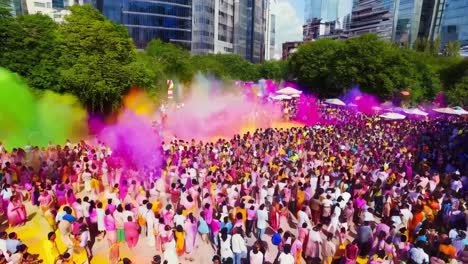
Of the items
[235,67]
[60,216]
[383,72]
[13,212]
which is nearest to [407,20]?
[235,67]

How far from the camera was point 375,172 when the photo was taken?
11562 mm

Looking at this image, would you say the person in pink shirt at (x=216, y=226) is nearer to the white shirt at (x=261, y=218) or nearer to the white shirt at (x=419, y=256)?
the white shirt at (x=261, y=218)

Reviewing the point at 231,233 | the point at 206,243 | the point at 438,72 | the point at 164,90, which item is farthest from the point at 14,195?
the point at 438,72

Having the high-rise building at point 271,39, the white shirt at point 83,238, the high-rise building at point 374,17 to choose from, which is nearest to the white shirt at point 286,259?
the white shirt at point 83,238

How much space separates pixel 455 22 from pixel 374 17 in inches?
1378

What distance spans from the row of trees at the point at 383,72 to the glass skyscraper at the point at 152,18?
36600mm

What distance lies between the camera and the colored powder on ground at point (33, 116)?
14805mm

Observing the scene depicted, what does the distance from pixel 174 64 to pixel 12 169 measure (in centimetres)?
2213

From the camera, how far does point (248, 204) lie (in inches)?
344

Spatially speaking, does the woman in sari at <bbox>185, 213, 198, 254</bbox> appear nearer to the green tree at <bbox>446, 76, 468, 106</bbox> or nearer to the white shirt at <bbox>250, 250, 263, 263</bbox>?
the white shirt at <bbox>250, 250, 263, 263</bbox>

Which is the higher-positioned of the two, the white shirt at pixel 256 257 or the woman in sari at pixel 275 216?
the white shirt at pixel 256 257

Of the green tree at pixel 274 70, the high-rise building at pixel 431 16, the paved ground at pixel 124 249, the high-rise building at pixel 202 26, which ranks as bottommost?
the paved ground at pixel 124 249

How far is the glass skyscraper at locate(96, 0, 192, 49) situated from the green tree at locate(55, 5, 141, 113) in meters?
47.9

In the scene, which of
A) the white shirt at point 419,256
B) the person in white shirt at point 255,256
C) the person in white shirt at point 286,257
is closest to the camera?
the person in white shirt at point 286,257
